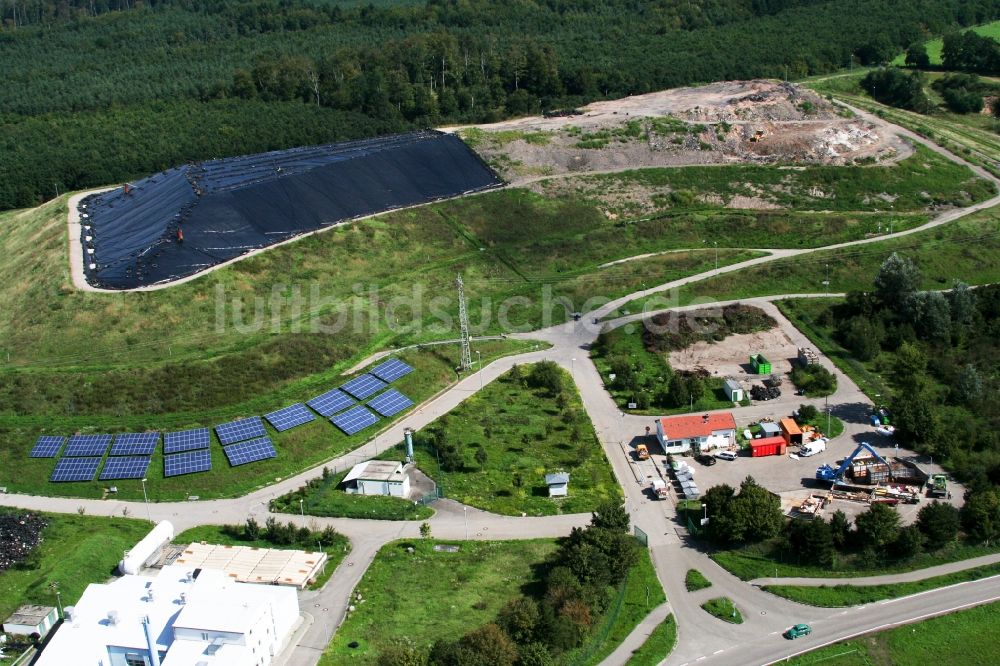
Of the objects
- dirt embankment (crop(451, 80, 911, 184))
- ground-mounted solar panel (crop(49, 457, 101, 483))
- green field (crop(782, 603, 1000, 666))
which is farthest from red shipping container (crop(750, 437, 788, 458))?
dirt embankment (crop(451, 80, 911, 184))

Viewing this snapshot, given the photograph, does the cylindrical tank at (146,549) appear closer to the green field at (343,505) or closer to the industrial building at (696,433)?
the green field at (343,505)

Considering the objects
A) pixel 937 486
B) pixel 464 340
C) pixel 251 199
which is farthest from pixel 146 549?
pixel 251 199

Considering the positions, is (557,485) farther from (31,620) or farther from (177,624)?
(31,620)

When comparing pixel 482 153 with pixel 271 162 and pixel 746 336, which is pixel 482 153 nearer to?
pixel 271 162

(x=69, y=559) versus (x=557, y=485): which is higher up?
(x=69, y=559)

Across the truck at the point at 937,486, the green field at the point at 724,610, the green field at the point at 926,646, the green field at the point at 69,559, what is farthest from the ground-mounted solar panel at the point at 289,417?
the truck at the point at 937,486

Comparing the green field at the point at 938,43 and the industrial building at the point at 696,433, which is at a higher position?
the green field at the point at 938,43
